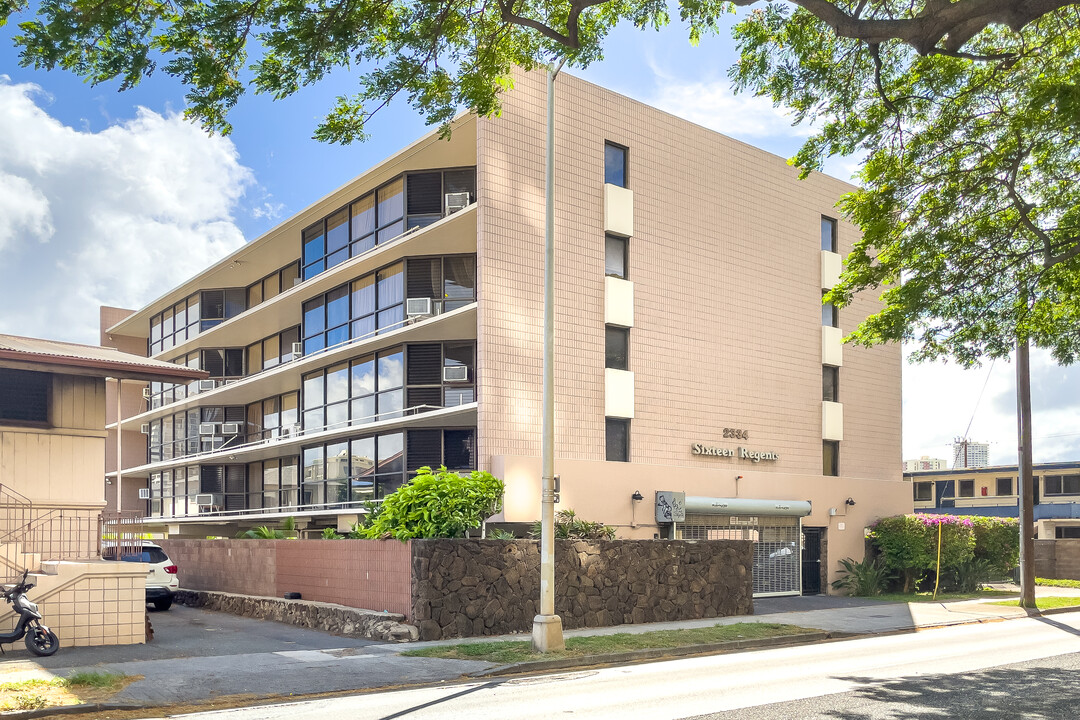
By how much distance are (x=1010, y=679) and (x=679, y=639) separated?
590 centimetres

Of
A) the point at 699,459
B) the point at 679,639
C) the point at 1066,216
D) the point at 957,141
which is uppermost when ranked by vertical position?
the point at 957,141

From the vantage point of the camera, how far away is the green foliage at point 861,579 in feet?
98.5

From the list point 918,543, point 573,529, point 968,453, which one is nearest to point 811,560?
point 918,543

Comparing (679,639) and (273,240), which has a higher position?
(273,240)

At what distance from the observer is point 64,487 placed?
17.7m

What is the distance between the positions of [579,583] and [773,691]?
7.94m

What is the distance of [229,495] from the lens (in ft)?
126

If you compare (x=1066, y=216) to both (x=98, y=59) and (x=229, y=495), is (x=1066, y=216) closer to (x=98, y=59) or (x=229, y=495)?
(x=98, y=59)

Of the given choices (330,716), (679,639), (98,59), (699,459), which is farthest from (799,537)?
(98,59)

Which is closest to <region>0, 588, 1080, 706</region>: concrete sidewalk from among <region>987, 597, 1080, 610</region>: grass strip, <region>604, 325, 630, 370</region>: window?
<region>604, 325, 630, 370</region>: window

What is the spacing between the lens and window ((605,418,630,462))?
1003 inches

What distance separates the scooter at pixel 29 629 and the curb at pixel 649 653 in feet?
20.1

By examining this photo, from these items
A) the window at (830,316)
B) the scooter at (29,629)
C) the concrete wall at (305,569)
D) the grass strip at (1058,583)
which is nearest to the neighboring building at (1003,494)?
the grass strip at (1058,583)

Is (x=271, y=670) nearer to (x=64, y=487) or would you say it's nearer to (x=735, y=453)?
(x=64, y=487)
